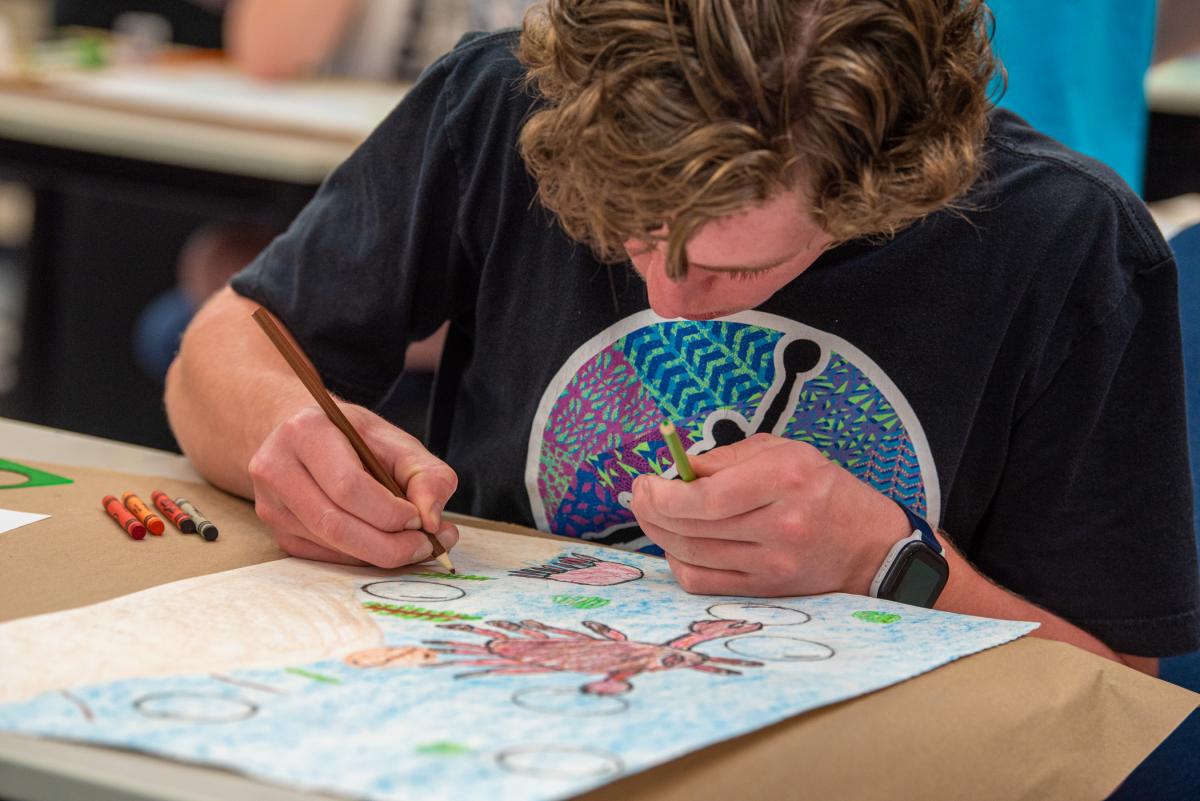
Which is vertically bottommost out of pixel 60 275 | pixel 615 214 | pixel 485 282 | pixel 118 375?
pixel 118 375

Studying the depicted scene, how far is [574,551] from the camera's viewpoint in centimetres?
101

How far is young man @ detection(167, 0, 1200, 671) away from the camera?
79cm

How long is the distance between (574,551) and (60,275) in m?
2.29

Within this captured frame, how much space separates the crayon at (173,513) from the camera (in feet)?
3.13

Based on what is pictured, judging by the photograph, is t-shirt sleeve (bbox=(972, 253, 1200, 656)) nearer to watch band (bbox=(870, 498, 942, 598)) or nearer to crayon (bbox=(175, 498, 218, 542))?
watch band (bbox=(870, 498, 942, 598))

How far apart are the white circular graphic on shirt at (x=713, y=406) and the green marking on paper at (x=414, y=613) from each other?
0.94ft

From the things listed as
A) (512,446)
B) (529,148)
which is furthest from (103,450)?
(529,148)

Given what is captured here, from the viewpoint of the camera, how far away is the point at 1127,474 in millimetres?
Result: 1042

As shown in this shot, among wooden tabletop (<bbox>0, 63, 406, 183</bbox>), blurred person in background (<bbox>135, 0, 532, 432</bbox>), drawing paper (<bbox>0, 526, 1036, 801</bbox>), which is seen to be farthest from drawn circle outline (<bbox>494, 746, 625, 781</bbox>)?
blurred person in background (<bbox>135, 0, 532, 432</bbox>)

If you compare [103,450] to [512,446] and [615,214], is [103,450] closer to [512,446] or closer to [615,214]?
[512,446]

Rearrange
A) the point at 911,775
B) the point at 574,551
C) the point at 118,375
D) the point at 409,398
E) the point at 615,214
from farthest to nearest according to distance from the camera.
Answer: the point at 118,375, the point at 409,398, the point at 574,551, the point at 615,214, the point at 911,775

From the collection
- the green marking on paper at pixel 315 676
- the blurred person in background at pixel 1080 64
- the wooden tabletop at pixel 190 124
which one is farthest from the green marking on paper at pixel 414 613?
the wooden tabletop at pixel 190 124

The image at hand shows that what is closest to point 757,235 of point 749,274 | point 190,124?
point 749,274

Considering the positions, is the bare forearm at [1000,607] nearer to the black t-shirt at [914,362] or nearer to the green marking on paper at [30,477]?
the black t-shirt at [914,362]
